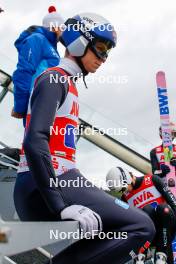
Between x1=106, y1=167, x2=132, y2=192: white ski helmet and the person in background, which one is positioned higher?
the person in background

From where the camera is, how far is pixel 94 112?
7066 millimetres

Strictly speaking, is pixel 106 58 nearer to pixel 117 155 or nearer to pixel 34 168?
pixel 34 168

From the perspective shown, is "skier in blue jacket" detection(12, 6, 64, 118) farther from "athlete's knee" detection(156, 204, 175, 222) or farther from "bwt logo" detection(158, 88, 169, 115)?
"bwt logo" detection(158, 88, 169, 115)

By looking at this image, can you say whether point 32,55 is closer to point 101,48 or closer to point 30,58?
point 30,58

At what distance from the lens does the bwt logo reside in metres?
7.55

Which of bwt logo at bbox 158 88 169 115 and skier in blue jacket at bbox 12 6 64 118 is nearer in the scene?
skier in blue jacket at bbox 12 6 64 118

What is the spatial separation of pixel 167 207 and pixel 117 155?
7.18 feet

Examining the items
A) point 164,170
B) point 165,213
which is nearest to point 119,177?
point 165,213

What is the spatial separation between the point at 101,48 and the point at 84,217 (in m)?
1.00

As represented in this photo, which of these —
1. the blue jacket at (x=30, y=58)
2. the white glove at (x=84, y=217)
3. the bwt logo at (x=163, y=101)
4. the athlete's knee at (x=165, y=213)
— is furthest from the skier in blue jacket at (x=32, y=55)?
the bwt logo at (x=163, y=101)

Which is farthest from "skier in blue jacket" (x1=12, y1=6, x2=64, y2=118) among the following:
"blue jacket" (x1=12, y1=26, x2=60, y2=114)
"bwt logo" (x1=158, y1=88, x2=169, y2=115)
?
"bwt logo" (x1=158, y1=88, x2=169, y2=115)

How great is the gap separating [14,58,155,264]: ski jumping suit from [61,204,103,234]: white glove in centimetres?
5

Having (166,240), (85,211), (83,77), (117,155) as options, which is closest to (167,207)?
(166,240)

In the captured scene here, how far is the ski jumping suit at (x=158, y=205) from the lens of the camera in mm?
5152
